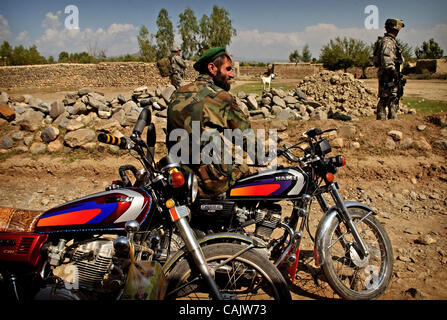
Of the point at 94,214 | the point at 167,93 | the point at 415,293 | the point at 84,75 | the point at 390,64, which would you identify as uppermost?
the point at 84,75

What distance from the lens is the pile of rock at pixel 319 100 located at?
9356 millimetres

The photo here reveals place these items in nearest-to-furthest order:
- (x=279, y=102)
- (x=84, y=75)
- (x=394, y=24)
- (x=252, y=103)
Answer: (x=394, y=24) → (x=252, y=103) → (x=279, y=102) → (x=84, y=75)

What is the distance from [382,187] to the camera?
4996mm

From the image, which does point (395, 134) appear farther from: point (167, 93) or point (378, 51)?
point (167, 93)

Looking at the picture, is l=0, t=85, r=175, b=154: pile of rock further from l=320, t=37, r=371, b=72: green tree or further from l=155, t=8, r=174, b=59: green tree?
l=155, t=8, r=174, b=59: green tree

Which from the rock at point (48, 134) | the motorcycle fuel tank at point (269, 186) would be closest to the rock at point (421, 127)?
the motorcycle fuel tank at point (269, 186)

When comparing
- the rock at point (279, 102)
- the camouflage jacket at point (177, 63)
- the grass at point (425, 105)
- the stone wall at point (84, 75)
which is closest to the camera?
the rock at point (279, 102)

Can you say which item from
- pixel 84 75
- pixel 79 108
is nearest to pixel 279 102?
pixel 79 108

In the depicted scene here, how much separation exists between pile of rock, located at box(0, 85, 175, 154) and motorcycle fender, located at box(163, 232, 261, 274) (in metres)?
4.71

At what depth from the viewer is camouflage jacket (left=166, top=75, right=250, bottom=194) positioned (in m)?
2.44

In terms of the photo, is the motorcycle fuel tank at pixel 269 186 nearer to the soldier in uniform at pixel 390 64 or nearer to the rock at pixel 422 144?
the rock at pixel 422 144

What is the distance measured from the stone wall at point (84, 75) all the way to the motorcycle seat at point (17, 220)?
2102 cm

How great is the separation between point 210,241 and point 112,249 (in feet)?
2.37
